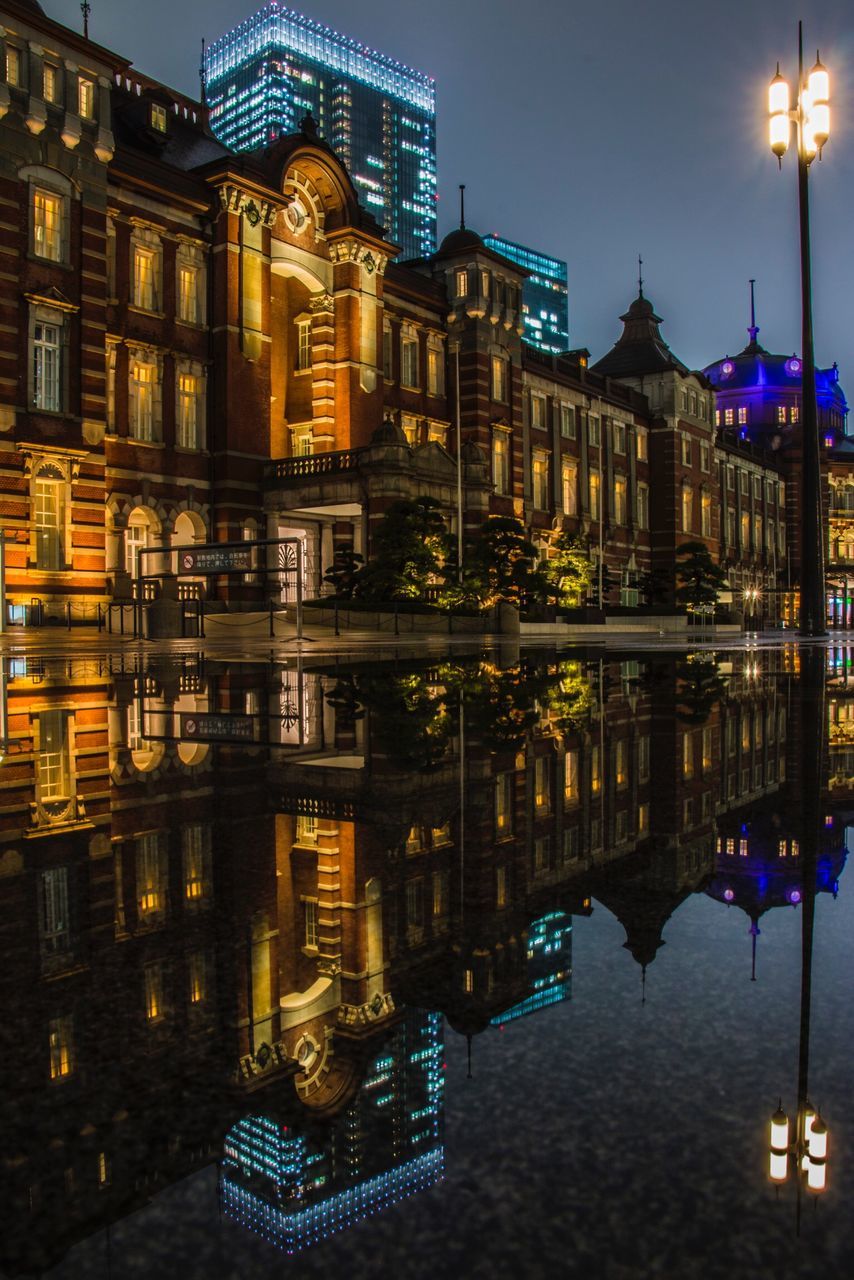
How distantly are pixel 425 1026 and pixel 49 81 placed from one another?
33.8 m

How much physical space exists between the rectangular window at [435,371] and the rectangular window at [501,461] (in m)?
3.59

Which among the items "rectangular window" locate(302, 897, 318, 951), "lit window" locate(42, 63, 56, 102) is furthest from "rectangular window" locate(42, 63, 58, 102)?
"rectangular window" locate(302, 897, 318, 951)

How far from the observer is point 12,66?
93.6 ft

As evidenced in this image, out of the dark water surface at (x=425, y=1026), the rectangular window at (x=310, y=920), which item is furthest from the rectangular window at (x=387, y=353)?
the rectangular window at (x=310, y=920)

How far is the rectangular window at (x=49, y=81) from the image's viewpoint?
29.2m

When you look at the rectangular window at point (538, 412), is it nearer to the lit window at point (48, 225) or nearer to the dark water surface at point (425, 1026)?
the lit window at point (48, 225)

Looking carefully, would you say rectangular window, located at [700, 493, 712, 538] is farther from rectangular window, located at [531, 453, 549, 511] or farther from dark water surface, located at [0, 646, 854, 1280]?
dark water surface, located at [0, 646, 854, 1280]

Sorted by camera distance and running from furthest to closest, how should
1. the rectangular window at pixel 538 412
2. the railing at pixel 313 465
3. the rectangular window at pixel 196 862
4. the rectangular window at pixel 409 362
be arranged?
the rectangular window at pixel 538 412, the rectangular window at pixel 409 362, the railing at pixel 313 465, the rectangular window at pixel 196 862

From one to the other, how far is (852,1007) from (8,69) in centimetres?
3341

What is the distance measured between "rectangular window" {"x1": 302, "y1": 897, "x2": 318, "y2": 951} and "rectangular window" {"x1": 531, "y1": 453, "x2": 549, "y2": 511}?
51624mm

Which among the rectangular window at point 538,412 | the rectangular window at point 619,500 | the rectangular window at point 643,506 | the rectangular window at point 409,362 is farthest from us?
the rectangular window at point 643,506

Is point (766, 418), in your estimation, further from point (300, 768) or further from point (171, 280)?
point (300, 768)

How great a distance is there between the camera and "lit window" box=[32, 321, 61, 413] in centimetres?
2984

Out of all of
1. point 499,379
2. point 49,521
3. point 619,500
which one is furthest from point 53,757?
point 619,500
